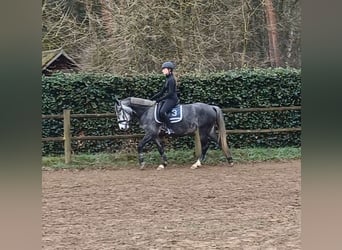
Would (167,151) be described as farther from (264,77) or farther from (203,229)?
(203,229)

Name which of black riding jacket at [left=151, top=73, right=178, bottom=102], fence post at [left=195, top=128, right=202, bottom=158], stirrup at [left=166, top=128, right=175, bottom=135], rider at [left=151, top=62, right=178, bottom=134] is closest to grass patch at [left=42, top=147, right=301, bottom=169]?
fence post at [left=195, top=128, right=202, bottom=158]

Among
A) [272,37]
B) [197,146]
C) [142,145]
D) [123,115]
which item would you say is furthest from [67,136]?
[272,37]

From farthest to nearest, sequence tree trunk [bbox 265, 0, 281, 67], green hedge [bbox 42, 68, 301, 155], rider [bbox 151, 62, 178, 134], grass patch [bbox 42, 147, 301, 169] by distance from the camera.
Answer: tree trunk [bbox 265, 0, 281, 67]
green hedge [bbox 42, 68, 301, 155]
grass patch [bbox 42, 147, 301, 169]
rider [bbox 151, 62, 178, 134]

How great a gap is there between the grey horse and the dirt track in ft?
0.97

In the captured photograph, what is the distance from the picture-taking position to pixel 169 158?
743 cm

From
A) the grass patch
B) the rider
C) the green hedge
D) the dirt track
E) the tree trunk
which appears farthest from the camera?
the tree trunk

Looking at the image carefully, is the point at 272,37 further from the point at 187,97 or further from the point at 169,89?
the point at 169,89

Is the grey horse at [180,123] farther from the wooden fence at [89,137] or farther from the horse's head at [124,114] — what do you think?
the wooden fence at [89,137]

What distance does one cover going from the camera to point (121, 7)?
31.9 ft

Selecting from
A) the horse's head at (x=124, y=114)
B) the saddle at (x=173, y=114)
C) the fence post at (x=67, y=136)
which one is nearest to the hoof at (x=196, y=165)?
the saddle at (x=173, y=114)

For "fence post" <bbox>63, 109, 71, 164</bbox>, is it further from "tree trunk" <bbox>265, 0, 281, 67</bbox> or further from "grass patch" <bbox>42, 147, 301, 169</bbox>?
"tree trunk" <bbox>265, 0, 281, 67</bbox>

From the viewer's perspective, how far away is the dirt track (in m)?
3.36
